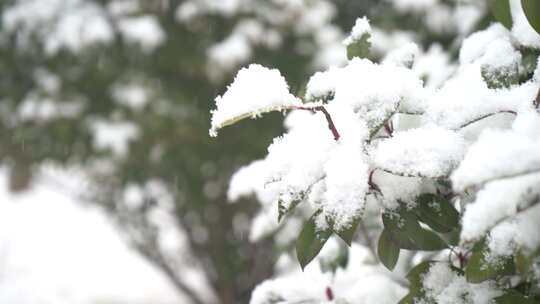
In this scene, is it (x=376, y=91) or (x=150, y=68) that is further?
(x=150, y=68)

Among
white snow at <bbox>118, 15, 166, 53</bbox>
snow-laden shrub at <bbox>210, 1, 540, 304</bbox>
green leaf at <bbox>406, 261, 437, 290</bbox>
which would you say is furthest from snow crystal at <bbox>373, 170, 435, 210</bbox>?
white snow at <bbox>118, 15, 166, 53</bbox>

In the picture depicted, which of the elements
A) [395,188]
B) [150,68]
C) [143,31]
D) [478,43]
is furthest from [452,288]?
[150,68]

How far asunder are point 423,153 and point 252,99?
0.21m

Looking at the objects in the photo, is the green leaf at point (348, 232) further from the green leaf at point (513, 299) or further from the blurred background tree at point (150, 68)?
the blurred background tree at point (150, 68)

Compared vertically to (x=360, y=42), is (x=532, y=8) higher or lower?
lower

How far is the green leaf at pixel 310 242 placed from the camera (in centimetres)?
69

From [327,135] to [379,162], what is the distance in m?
0.08

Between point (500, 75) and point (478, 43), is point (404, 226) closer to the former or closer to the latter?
point (500, 75)

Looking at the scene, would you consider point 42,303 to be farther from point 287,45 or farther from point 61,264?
point 287,45

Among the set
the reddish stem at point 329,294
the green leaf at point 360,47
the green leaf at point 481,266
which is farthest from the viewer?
the reddish stem at point 329,294

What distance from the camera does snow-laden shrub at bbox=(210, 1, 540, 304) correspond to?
493mm

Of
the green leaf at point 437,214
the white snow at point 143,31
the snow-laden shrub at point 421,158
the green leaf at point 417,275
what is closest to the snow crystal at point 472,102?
the snow-laden shrub at point 421,158

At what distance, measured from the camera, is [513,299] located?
2.12 ft

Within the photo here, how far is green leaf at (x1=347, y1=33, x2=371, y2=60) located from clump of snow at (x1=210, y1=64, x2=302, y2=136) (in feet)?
0.65
